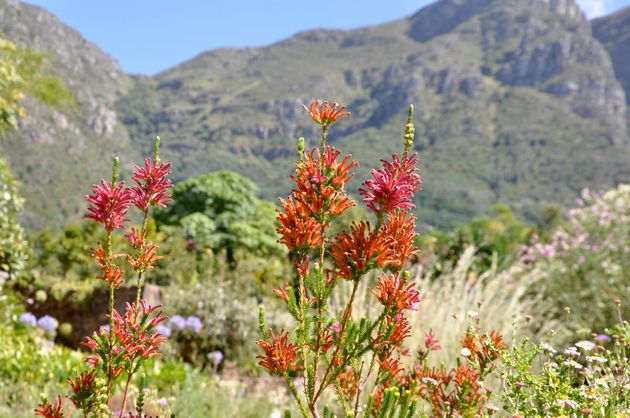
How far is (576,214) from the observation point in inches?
347

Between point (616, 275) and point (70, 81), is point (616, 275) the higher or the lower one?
the lower one

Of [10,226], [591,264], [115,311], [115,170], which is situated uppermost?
[115,170]

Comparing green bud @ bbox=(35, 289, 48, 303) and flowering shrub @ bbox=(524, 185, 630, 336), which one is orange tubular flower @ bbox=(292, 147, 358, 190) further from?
green bud @ bbox=(35, 289, 48, 303)

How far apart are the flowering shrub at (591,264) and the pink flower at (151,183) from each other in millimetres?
5194

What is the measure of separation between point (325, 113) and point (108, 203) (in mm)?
581

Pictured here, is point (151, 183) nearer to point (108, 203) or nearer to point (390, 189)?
point (108, 203)

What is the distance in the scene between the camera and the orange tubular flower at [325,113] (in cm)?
138

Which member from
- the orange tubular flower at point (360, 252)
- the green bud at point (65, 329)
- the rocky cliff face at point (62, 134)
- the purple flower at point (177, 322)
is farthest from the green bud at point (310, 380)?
the rocky cliff face at point (62, 134)

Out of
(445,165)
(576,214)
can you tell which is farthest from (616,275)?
(445,165)

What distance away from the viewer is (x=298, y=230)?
1336 mm

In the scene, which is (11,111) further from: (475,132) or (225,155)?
(225,155)

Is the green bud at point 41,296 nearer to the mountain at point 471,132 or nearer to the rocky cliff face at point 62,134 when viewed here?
the rocky cliff face at point 62,134

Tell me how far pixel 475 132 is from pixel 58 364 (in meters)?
165

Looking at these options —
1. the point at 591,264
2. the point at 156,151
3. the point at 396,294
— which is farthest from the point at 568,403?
the point at 591,264
